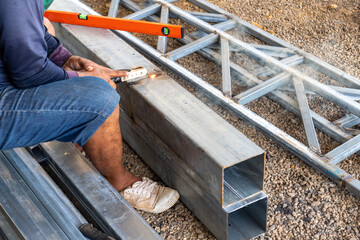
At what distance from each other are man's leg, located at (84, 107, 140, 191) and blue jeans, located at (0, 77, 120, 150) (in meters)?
0.28

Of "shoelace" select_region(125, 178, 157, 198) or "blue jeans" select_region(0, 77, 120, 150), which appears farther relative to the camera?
"shoelace" select_region(125, 178, 157, 198)

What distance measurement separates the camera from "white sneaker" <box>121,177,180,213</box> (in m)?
2.95

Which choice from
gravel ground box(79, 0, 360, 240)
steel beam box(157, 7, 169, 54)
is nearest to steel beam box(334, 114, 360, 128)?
gravel ground box(79, 0, 360, 240)

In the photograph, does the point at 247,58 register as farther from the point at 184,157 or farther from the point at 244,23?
the point at 184,157

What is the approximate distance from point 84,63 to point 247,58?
6.83 feet

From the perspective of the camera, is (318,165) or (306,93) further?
(306,93)

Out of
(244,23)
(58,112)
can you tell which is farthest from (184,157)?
(244,23)

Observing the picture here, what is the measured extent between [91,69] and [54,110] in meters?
0.57

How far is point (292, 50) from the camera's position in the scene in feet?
14.1

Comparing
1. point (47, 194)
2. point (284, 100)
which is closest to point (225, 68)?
point (284, 100)

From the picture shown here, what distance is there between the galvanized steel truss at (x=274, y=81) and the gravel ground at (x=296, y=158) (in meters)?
0.10

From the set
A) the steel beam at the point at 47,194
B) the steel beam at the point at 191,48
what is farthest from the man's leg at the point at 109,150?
the steel beam at the point at 191,48

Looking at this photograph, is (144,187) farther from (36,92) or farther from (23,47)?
(23,47)

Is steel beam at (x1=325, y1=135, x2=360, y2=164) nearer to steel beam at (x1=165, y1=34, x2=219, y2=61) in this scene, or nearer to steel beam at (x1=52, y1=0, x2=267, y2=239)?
steel beam at (x1=52, y1=0, x2=267, y2=239)
